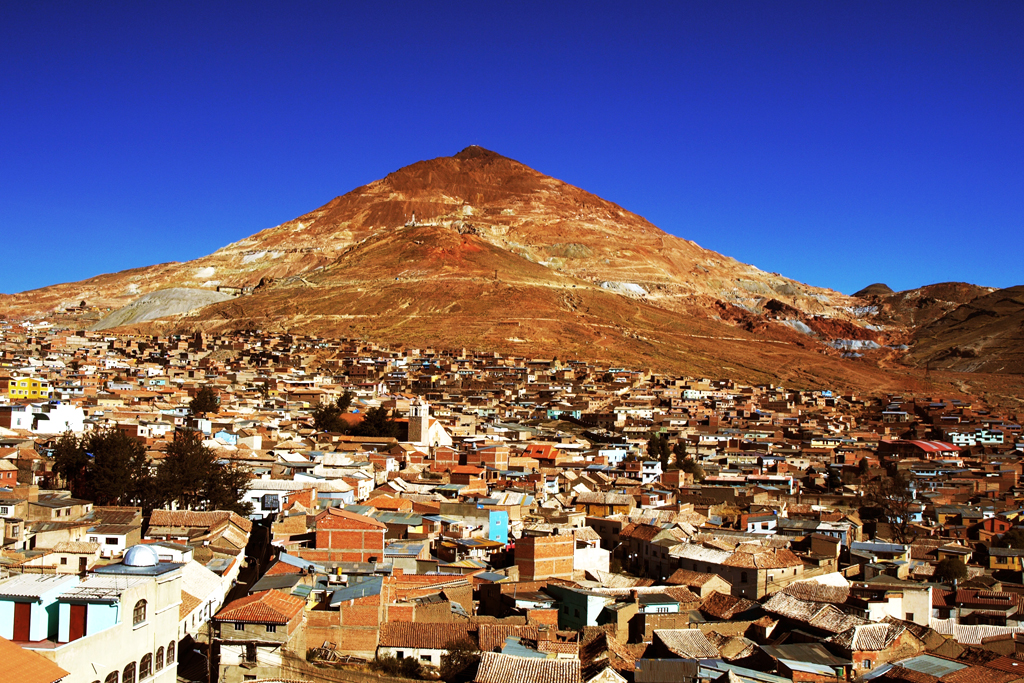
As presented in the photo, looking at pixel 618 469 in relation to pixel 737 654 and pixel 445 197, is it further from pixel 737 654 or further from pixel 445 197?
pixel 445 197

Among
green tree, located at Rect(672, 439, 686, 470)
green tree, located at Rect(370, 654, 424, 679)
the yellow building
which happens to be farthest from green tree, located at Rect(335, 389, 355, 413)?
green tree, located at Rect(370, 654, 424, 679)

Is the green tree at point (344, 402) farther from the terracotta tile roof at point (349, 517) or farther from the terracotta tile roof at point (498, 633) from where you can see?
the terracotta tile roof at point (498, 633)

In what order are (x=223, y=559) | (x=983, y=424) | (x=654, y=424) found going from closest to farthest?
1. (x=223, y=559)
2. (x=654, y=424)
3. (x=983, y=424)

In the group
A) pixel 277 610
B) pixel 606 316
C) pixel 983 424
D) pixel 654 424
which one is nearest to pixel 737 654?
pixel 277 610

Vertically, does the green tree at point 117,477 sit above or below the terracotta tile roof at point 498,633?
above

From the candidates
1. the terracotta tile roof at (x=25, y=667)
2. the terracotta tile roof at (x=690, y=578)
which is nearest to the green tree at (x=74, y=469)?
the terracotta tile roof at (x=690, y=578)

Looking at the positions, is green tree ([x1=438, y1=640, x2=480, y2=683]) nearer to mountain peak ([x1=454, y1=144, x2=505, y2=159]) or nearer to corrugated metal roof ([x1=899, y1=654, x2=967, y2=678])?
corrugated metal roof ([x1=899, y1=654, x2=967, y2=678])

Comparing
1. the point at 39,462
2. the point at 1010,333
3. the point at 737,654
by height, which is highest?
the point at 1010,333
